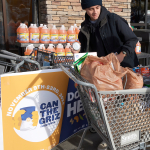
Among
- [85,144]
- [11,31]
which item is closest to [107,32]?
[85,144]

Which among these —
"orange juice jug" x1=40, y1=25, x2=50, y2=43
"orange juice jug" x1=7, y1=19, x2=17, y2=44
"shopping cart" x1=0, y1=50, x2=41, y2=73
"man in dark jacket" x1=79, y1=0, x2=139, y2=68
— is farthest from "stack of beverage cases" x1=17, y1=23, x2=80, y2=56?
"shopping cart" x1=0, y1=50, x2=41, y2=73

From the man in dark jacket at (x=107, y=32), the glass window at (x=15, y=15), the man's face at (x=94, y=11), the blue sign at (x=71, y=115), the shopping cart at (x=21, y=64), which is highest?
the glass window at (x=15, y=15)

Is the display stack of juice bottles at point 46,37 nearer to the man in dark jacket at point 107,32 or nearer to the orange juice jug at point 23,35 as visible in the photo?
the orange juice jug at point 23,35

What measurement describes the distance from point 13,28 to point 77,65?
4810 mm

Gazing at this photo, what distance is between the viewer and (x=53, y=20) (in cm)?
587

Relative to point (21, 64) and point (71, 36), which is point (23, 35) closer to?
point (71, 36)

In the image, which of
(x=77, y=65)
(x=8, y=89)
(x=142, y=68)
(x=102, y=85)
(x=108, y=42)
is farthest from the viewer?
(x=108, y=42)

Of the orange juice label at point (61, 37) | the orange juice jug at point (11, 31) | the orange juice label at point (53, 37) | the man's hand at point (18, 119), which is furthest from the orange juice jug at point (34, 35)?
the man's hand at point (18, 119)

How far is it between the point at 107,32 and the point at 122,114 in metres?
1.35

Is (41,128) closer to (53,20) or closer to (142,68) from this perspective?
(142,68)

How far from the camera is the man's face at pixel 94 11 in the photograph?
2.67 meters

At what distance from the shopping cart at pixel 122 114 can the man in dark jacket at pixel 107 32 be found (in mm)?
874

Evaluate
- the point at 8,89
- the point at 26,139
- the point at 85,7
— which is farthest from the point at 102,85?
the point at 85,7

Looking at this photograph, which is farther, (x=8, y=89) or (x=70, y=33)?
(x=70, y=33)
